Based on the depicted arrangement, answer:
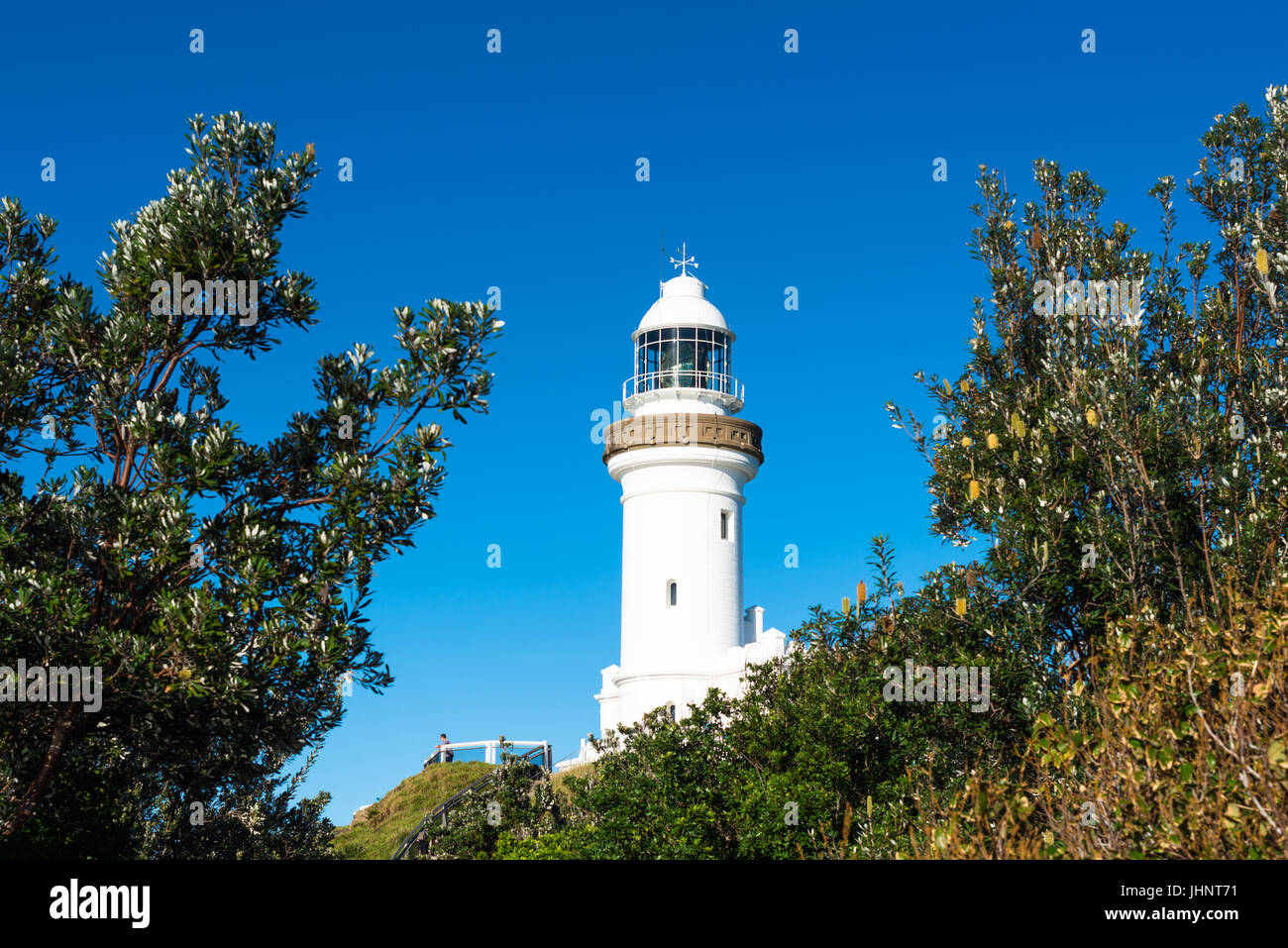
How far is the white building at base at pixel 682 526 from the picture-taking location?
41.5 metres

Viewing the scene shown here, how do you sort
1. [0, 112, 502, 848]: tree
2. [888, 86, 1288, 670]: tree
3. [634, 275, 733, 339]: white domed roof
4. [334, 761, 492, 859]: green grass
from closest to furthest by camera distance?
[0, 112, 502, 848]: tree < [888, 86, 1288, 670]: tree < [334, 761, 492, 859]: green grass < [634, 275, 733, 339]: white domed roof

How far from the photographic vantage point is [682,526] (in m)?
42.2

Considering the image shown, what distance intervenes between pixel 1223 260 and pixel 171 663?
15739 mm

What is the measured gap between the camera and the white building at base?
41.5m

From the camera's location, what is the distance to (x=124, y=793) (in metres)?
18.6

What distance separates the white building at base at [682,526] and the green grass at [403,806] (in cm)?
635

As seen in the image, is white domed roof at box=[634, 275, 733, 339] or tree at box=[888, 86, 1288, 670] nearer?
tree at box=[888, 86, 1288, 670]

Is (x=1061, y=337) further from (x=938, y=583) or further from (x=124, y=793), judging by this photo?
(x=124, y=793)

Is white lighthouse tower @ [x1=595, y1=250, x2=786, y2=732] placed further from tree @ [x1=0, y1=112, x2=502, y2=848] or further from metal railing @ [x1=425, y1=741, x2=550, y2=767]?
tree @ [x1=0, y1=112, x2=502, y2=848]

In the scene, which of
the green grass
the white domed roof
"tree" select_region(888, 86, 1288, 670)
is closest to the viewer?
"tree" select_region(888, 86, 1288, 670)

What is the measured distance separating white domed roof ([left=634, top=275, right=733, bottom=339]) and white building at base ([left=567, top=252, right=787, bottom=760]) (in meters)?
0.07

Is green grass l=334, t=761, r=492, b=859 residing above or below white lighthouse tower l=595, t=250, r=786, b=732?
below

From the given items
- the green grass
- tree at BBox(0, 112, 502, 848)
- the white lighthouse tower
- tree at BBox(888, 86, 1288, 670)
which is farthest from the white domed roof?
tree at BBox(0, 112, 502, 848)

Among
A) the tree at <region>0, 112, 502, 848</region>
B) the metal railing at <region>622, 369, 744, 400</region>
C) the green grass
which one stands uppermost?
the metal railing at <region>622, 369, 744, 400</region>
